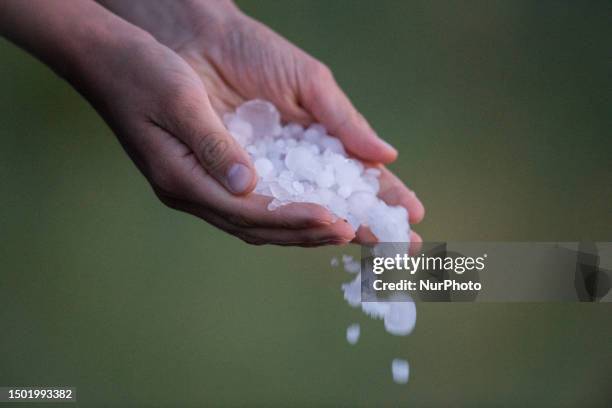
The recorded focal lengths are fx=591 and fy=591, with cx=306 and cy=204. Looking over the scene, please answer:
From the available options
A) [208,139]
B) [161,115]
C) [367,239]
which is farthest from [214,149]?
[367,239]

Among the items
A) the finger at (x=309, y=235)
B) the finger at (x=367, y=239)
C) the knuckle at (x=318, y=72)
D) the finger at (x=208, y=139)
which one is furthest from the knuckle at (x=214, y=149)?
the knuckle at (x=318, y=72)

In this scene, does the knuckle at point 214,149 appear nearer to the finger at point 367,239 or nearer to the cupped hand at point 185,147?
the cupped hand at point 185,147

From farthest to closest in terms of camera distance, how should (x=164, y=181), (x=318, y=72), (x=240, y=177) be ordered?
(x=318, y=72) < (x=164, y=181) < (x=240, y=177)

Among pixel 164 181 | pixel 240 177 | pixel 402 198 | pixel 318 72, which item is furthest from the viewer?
pixel 318 72

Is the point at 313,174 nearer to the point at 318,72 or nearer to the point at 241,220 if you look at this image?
the point at 241,220

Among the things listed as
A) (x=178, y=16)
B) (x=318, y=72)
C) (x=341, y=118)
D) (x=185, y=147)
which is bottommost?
(x=185, y=147)

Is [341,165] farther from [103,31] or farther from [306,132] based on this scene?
[103,31]
